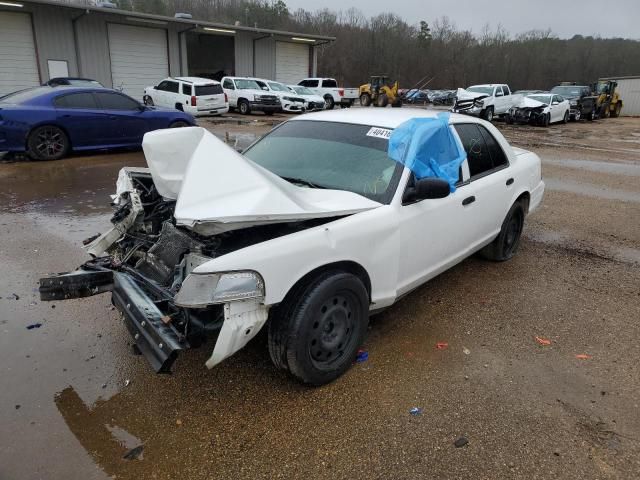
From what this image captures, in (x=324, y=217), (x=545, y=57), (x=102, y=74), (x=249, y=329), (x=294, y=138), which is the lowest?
(x=249, y=329)

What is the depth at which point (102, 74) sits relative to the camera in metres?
24.1

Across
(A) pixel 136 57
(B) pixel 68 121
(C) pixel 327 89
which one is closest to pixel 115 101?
(B) pixel 68 121

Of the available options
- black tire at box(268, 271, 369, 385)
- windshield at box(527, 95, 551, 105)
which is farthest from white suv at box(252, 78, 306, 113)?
black tire at box(268, 271, 369, 385)

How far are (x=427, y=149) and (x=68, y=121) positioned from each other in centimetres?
890

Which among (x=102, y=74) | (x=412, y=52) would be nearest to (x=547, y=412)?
(x=102, y=74)

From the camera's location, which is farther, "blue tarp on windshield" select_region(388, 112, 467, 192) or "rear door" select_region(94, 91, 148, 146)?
"rear door" select_region(94, 91, 148, 146)

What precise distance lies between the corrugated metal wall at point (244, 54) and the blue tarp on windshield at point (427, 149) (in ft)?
95.9

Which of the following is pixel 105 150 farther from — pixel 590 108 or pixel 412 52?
pixel 412 52

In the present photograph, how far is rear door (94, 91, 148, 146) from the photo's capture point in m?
10.3

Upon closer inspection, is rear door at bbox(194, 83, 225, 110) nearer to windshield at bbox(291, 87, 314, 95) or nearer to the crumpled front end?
windshield at bbox(291, 87, 314, 95)

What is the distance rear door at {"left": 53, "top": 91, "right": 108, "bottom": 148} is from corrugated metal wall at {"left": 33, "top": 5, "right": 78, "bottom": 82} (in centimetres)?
1562

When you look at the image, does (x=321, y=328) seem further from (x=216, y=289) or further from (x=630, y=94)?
(x=630, y=94)

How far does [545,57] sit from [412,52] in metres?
21.6

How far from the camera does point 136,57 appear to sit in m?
25.4
